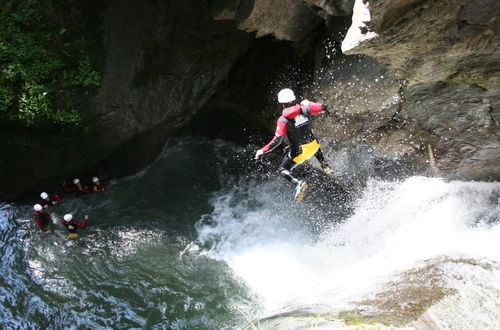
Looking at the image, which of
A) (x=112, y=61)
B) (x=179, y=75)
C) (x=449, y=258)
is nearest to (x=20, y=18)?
(x=112, y=61)

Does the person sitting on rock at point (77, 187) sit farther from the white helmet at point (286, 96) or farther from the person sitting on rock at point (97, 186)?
the white helmet at point (286, 96)

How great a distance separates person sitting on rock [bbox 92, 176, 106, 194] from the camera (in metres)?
10.5

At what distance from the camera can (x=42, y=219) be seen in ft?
31.7

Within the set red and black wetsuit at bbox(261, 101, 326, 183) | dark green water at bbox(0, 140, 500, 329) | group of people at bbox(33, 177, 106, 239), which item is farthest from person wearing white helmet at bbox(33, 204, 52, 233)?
red and black wetsuit at bbox(261, 101, 326, 183)

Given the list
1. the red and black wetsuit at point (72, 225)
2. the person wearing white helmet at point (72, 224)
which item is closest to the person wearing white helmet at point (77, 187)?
the person wearing white helmet at point (72, 224)

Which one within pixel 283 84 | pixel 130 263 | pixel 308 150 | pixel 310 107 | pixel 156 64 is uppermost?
pixel 156 64

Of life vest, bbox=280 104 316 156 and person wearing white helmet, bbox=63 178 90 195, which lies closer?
life vest, bbox=280 104 316 156

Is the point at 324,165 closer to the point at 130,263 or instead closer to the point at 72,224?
the point at 130,263

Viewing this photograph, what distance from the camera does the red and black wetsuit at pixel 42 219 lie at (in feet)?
31.1

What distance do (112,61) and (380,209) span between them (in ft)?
A: 23.1

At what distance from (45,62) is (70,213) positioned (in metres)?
4.03

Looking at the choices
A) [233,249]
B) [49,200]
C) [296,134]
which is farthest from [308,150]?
[49,200]

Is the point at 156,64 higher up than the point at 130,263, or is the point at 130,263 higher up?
the point at 156,64

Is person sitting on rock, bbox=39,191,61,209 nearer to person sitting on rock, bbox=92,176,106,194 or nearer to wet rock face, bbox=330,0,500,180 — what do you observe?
person sitting on rock, bbox=92,176,106,194
